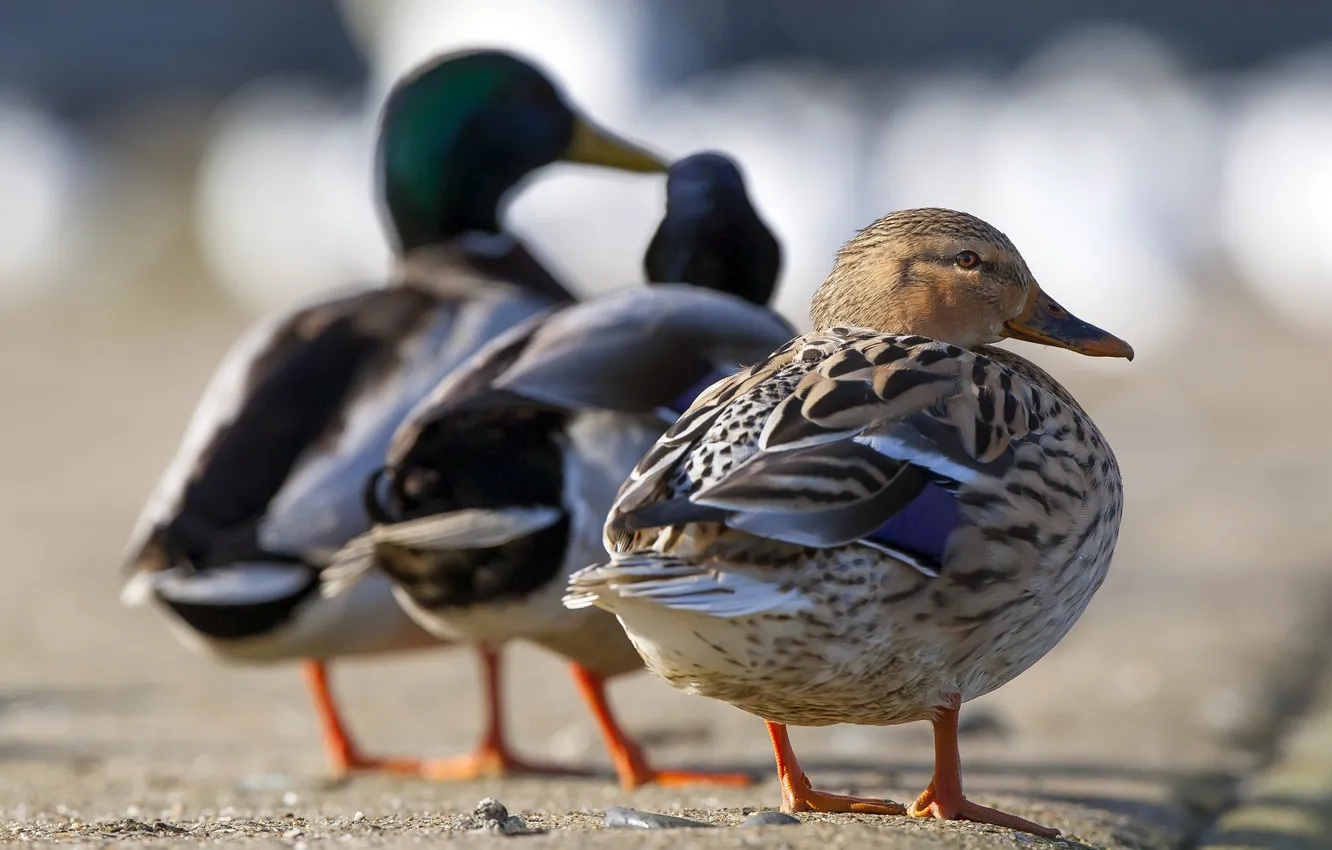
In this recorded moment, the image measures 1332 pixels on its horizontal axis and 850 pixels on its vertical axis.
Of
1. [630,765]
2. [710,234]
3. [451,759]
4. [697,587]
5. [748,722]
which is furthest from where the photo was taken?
[748,722]

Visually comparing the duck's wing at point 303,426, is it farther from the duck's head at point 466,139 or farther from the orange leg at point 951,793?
the orange leg at point 951,793

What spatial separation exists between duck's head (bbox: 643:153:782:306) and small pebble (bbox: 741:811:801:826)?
1836 mm

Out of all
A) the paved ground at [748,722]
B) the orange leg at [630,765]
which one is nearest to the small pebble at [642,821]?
the paved ground at [748,722]

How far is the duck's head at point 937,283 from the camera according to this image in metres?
3.35

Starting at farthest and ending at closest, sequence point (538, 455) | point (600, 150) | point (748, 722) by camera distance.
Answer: point (600, 150), point (748, 722), point (538, 455)

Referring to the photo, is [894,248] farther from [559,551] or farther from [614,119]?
[614,119]

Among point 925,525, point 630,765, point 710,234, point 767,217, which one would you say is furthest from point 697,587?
point 767,217

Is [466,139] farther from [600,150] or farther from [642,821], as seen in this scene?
[642,821]

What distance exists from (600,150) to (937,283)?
252cm

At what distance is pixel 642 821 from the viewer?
3.03 metres

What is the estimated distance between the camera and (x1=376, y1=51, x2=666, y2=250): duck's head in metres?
5.58

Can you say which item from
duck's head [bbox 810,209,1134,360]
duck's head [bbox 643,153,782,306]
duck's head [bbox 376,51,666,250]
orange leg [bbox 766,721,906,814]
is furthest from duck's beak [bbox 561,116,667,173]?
orange leg [bbox 766,721,906,814]

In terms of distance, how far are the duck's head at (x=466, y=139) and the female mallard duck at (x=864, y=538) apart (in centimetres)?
260

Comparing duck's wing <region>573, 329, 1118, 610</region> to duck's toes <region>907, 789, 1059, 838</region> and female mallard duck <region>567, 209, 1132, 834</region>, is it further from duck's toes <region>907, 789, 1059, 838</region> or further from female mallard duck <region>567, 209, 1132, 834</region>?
duck's toes <region>907, 789, 1059, 838</region>
